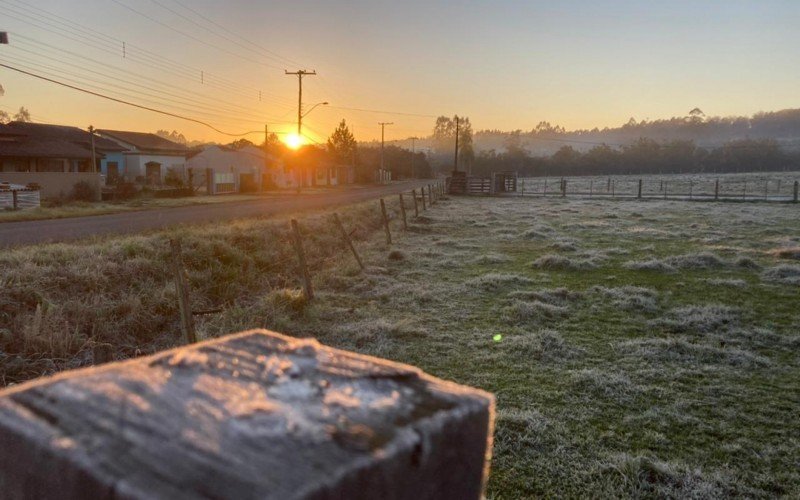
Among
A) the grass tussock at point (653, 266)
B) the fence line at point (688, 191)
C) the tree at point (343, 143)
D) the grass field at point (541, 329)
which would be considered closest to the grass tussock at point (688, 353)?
the grass field at point (541, 329)

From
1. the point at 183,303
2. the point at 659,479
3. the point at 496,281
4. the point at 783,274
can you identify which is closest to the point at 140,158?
the point at 496,281

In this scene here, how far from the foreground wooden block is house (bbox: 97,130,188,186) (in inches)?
1834

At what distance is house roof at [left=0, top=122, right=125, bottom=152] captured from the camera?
36406 millimetres

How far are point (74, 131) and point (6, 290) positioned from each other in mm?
43927

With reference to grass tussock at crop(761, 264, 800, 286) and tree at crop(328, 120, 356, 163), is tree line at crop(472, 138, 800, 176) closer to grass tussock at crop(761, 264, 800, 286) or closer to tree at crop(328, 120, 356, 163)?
tree at crop(328, 120, 356, 163)

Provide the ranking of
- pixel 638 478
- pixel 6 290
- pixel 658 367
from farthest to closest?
pixel 6 290
pixel 658 367
pixel 638 478

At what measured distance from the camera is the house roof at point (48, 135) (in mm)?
36406

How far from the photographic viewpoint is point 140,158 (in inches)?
1933

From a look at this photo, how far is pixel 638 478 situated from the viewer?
4.00 meters

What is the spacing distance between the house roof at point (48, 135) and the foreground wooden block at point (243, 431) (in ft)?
136

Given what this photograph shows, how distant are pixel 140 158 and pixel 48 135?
9697 millimetres

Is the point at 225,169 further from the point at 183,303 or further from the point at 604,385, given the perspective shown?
the point at 604,385

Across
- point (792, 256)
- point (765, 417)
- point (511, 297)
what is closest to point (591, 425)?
point (765, 417)

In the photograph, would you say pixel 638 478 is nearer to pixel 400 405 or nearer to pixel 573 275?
pixel 400 405
